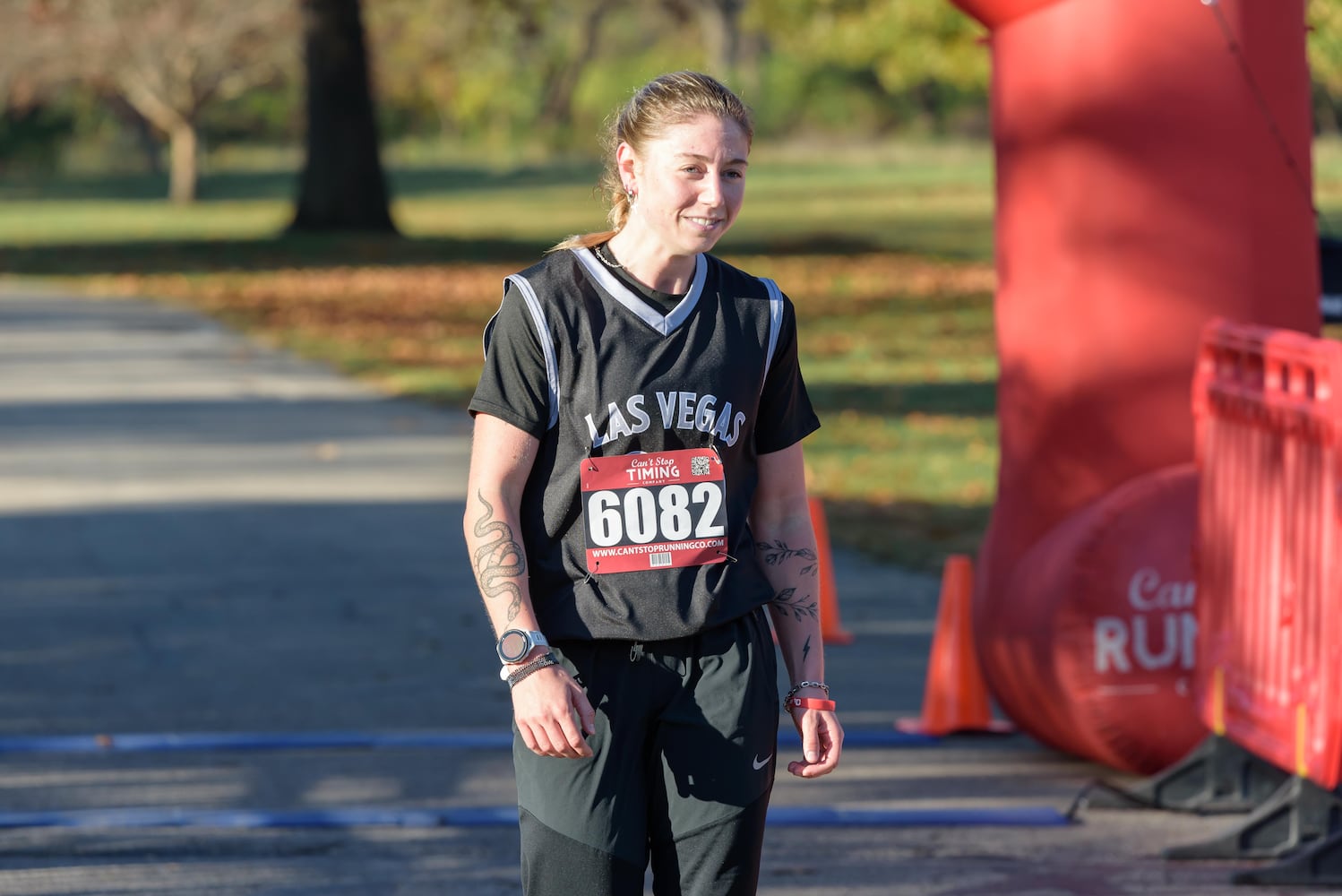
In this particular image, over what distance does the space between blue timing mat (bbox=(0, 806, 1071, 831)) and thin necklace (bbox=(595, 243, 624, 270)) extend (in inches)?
106

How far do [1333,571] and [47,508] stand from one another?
297 inches

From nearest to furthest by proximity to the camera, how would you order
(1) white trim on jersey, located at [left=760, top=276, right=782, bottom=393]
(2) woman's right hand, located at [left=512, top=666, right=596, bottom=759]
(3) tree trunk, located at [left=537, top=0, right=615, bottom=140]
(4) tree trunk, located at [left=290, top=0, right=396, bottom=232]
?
1. (2) woman's right hand, located at [left=512, top=666, right=596, bottom=759]
2. (1) white trim on jersey, located at [left=760, top=276, right=782, bottom=393]
3. (4) tree trunk, located at [left=290, top=0, right=396, bottom=232]
4. (3) tree trunk, located at [left=537, top=0, right=615, bottom=140]

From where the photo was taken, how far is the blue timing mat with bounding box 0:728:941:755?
6.38m

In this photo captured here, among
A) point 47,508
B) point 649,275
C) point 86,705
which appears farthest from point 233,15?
point 649,275

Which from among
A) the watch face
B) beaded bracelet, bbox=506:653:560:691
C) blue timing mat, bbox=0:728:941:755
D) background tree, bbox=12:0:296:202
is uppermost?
background tree, bbox=12:0:296:202

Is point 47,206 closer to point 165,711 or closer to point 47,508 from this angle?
point 47,508

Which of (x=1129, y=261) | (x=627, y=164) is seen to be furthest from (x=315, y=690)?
(x=627, y=164)

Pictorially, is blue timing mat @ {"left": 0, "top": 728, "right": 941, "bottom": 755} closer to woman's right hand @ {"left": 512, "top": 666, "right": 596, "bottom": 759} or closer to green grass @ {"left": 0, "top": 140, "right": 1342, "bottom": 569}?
green grass @ {"left": 0, "top": 140, "right": 1342, "bottom": 569}

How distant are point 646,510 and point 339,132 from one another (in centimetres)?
3153

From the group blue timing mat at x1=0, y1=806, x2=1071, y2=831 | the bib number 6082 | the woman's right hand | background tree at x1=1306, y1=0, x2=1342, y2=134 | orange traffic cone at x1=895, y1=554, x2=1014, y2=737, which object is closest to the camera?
the woman's right hand

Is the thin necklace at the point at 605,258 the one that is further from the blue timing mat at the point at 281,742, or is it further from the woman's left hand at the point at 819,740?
the blue timing mat at the point at 281,742

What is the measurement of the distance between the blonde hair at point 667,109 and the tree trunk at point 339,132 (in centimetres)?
3089

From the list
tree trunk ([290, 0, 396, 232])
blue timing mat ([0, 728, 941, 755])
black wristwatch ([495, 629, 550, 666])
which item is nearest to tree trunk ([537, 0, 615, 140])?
tree trunk ([290, 0, 396, 232])

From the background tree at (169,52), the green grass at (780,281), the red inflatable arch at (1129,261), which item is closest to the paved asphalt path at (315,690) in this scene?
the red inflatable arch at (1129,261)
